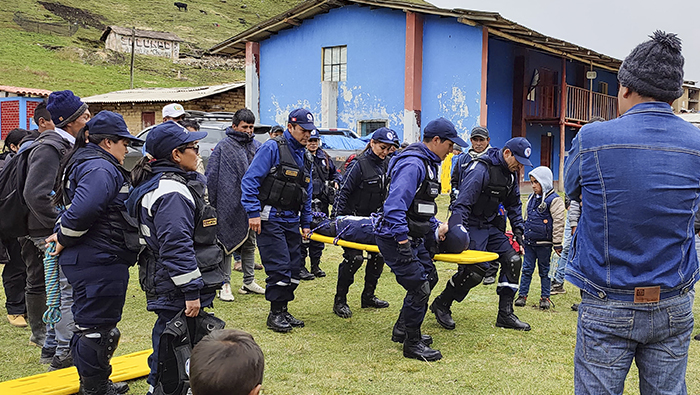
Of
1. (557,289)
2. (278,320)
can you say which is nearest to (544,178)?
(557,289)

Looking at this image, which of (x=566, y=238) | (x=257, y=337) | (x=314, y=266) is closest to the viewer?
(x=257, y=337)

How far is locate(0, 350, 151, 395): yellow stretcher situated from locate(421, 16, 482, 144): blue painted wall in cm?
1503

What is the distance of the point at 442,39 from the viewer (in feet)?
61.1

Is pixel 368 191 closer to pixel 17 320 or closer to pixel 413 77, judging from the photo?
pixel 17 320

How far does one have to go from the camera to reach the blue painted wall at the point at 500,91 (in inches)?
818

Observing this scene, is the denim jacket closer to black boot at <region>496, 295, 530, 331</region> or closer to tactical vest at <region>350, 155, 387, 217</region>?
black boot at <region>496, 295, 530, 331</region>

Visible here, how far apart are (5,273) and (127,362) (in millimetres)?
2080

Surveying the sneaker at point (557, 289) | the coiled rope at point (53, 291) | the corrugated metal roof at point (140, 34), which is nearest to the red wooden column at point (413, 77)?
the sneaker at point (557, 289)

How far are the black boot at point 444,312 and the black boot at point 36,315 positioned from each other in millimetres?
3755

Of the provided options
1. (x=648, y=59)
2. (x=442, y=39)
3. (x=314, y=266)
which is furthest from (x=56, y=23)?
(x=648, y=59)

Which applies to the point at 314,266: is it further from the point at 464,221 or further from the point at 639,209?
the point at 639,209

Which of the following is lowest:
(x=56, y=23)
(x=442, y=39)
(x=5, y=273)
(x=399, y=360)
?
(x=399, y=360)

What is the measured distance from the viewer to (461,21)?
17.8m

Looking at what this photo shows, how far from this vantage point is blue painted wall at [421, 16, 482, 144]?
59.9 ft
